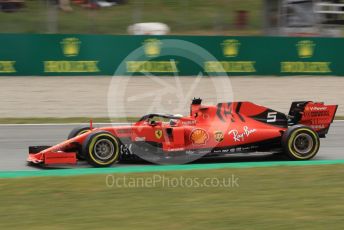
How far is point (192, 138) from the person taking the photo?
345 inches

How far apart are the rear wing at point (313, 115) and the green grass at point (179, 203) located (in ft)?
5.83

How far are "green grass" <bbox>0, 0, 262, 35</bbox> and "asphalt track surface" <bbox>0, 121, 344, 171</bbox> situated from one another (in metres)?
9.64

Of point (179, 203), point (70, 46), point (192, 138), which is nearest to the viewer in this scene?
point (179, 203)

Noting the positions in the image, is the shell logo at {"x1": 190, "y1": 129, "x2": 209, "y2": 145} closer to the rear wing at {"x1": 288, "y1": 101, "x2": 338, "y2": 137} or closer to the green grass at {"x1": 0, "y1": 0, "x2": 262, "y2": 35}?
the rear wing at {"x1": 288, "y1": 101, "x2": 338, "y2": 137}

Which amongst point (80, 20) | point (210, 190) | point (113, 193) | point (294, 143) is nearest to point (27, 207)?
point (113, 193)

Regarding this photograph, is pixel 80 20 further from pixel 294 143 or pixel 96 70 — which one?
pixel 294 143

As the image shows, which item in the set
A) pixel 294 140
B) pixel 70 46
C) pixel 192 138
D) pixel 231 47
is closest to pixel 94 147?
pixel 192 138

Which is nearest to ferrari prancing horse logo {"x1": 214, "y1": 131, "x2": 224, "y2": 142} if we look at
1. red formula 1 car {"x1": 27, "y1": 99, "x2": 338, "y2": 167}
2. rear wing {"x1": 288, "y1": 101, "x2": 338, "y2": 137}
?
red formula 1 car {"x1": 27, "y1": 99, "x2": 338, "y2": 167}

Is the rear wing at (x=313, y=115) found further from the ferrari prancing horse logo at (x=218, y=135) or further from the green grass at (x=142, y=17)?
the green grass at (x=142, y=17)

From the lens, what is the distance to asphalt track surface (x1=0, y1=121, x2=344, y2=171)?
30.7 feet

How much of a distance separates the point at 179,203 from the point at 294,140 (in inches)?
125

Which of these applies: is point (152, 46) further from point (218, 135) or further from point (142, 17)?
point (218, 135)

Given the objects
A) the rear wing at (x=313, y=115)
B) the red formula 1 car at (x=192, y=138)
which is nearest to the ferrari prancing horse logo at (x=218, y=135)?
the red formula 1 car at (x=192, y=138)

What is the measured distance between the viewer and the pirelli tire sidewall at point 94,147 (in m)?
8.48
